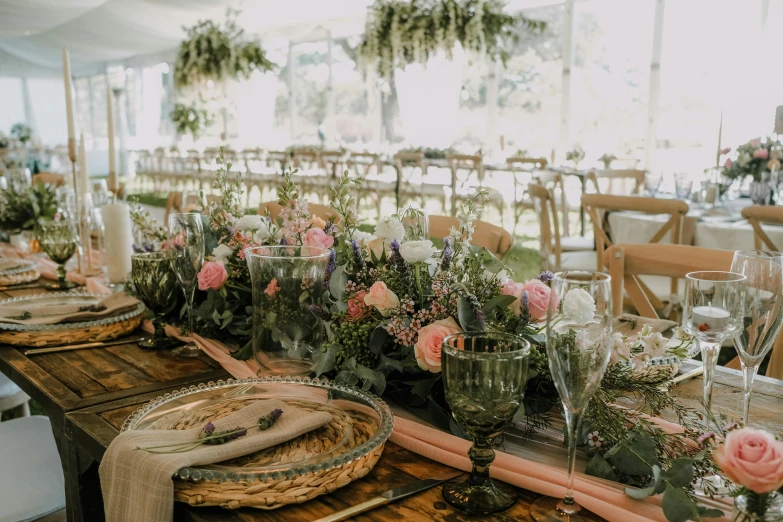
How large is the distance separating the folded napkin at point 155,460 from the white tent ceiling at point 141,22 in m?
10.0

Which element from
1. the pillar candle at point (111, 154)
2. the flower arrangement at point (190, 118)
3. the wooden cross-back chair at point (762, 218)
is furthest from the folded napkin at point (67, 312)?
the flower arrangement at point (190, 118)

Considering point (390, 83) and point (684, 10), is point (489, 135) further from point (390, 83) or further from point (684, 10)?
point (684, 10)

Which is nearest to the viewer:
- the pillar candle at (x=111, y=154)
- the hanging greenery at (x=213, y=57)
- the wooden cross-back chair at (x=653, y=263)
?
the wooden cross-back chair at (x=653, y=263)

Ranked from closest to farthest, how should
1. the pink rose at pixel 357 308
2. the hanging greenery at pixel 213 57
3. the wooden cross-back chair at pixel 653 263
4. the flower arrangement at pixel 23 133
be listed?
the pink rose at pixel 357 308
the wooden cross-back chair at pixel 653 263
the hanging greenery at pixel 213 57
the flower arrangement at pixel 23 133

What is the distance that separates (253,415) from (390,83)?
1027 centimetres

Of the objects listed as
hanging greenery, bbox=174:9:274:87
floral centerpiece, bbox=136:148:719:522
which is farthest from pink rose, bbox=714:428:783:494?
hanging greenery, bbox=174:9:274:87

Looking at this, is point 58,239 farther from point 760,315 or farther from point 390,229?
point 760,315

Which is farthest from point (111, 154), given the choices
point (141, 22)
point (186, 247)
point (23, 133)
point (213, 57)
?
point (23, 133)

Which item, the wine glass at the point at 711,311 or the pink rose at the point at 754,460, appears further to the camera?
the wine glass at the point at 711,311

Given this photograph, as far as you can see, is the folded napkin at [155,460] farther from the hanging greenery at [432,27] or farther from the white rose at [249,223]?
the hanging greenery at [432,27]

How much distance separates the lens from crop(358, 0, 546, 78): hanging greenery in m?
7.54

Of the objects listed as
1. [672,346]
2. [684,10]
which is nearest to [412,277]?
[672,346]

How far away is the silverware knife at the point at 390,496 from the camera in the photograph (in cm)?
74

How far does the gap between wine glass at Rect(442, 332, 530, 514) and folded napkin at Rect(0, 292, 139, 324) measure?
1.01 m
